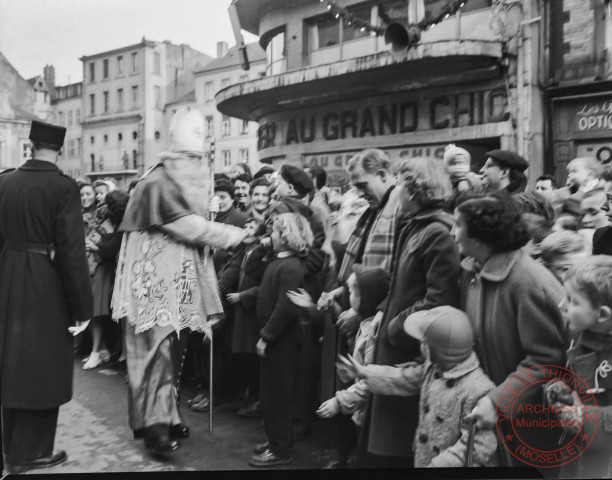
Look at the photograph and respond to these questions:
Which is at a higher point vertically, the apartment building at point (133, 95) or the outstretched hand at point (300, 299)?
the apartment building at point (133, 95)

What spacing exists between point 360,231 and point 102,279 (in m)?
2.55

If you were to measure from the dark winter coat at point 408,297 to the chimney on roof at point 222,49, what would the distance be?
1.88m

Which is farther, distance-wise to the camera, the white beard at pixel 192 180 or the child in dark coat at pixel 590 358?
the white beard at pixel 192 180

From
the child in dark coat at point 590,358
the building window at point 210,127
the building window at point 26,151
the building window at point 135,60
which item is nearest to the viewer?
the child in dark coat at point 590,358

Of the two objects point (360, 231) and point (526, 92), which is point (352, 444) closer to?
point (360, 231)

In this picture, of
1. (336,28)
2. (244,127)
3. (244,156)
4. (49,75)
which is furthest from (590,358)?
(336,28)

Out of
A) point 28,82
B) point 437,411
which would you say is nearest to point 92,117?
point 28,82

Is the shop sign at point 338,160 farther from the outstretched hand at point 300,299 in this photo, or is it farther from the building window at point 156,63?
the outstretched hand at point 300,299

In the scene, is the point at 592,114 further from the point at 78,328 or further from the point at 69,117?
the point at 78,328

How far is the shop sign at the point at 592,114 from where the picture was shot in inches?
174

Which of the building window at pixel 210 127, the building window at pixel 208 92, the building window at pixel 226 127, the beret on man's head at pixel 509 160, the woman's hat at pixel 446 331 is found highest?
the building window at pixel 208 92

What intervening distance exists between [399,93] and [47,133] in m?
2.68

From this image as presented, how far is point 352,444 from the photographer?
3166 millimetres

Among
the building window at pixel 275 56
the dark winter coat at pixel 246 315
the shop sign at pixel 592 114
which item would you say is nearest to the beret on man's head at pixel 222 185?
the dark winter coat at pixel 246 315
